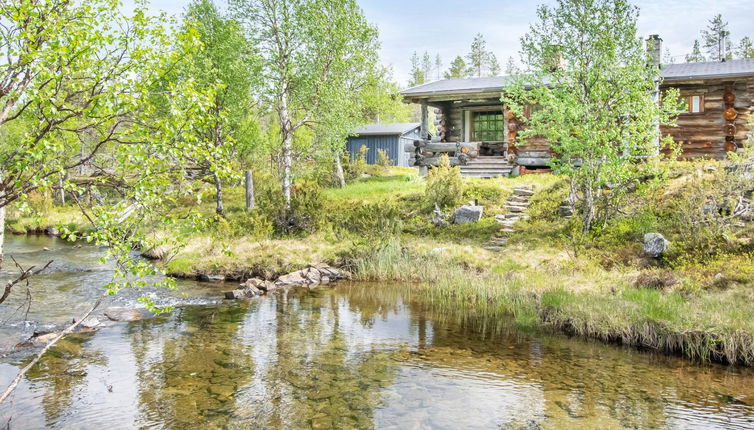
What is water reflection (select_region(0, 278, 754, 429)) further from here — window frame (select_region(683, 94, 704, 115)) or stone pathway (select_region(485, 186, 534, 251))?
window frame (select_region(683, 94, 704, 115))

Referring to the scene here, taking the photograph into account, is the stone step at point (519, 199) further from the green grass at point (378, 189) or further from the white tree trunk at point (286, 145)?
the white tree trunk at point (286, 145)

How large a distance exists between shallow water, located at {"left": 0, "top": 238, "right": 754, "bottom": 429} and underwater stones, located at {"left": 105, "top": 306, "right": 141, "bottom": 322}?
400 millimetres

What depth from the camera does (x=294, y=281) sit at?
17.0 metres

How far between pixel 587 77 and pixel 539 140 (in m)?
8.28

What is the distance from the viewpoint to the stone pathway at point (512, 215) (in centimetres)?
1839

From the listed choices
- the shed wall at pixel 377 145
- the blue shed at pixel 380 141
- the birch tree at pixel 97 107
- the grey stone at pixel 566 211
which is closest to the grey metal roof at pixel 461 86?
the grey stone at pixel 566 211

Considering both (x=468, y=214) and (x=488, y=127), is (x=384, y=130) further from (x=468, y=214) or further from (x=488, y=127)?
(x=468, y=214)

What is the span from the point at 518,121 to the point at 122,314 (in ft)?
64.8

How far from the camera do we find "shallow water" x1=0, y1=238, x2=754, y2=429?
782 cm

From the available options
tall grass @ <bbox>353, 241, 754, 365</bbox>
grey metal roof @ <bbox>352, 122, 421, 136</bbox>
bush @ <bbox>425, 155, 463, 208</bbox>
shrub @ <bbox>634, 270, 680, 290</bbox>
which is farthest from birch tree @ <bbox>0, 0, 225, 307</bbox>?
grey metal roof @ <bbox>352, 122, 421, 136</bbox>

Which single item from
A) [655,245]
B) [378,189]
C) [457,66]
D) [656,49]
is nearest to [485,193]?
[378,189]

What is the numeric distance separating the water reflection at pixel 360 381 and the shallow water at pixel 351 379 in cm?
3

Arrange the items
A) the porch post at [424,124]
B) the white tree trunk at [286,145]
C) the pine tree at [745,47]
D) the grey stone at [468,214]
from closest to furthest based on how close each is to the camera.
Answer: the grey stone at [468,214]
the white tree trunk at [286,145]
the porch post at [424,124]
the pine tree at [745,47]

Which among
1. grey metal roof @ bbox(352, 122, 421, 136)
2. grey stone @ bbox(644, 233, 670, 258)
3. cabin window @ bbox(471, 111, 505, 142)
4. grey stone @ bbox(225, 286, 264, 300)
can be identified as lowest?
grey stone @ bbox(225, 286, 264, 300)
